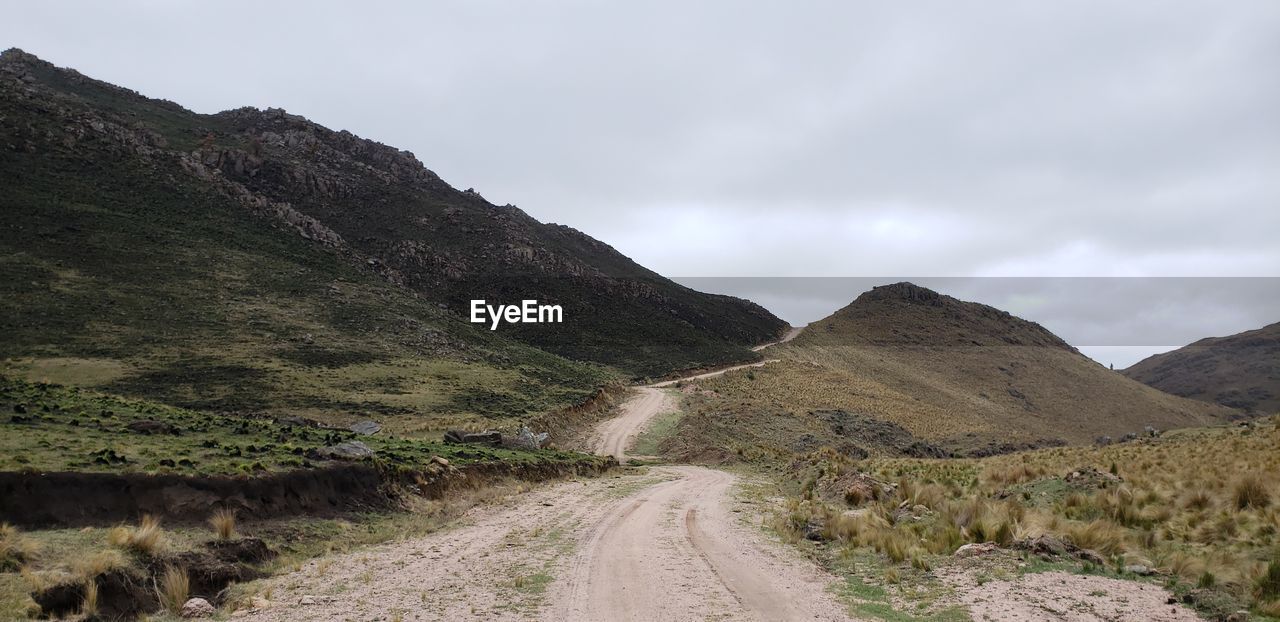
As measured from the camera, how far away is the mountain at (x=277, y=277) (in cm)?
4144

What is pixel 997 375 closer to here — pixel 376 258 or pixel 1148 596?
pixel 376 258

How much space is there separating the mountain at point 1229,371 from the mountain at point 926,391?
2974 centimetres

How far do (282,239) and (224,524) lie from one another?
69.5m

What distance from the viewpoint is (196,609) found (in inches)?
316

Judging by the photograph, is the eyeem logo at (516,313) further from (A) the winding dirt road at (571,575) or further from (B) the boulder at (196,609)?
(B) the boulder at (196,609)

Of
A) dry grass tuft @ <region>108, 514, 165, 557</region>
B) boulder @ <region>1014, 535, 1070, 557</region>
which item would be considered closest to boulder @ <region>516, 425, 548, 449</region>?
dry grass tuft @ <region>108, 514, 165, 557</region>

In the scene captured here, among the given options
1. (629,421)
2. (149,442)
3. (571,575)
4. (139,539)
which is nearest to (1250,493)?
(571,575)

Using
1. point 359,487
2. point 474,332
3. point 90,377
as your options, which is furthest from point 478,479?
point 474,332

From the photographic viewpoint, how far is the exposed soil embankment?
1016 cm

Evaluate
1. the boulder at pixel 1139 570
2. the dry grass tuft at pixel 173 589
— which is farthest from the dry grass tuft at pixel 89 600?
the boulder at pixel 1139 570

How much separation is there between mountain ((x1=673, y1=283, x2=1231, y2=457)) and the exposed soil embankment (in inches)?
886

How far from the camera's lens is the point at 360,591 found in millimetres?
9039

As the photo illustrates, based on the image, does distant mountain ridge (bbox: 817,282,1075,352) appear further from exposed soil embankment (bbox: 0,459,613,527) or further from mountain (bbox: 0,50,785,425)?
exposed soil embankment (bbox: 0,459,613,527)

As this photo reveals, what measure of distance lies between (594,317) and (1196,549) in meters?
83.7
